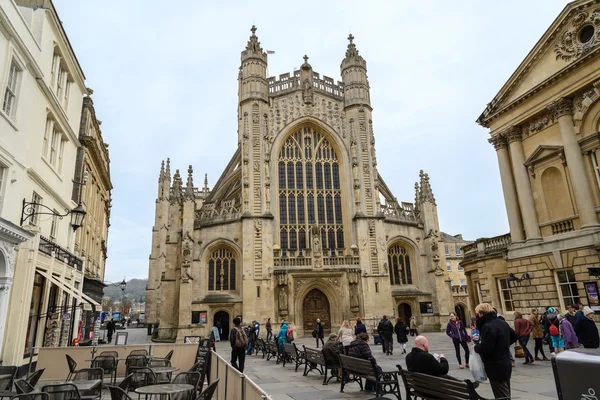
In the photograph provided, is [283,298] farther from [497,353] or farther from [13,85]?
[497,353]

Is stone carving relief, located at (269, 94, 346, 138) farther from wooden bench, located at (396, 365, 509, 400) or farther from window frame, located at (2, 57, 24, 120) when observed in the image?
wooden bench, located at (396, 365, 509, 400)

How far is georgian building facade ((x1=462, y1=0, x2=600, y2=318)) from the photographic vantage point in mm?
15336

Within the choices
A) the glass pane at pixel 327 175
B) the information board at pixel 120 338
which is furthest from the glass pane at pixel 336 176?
the information board at pixel 120 338

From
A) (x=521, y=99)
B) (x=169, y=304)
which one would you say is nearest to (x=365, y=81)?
(x=521, y=99)

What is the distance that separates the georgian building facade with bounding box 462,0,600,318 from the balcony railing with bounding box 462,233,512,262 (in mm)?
55

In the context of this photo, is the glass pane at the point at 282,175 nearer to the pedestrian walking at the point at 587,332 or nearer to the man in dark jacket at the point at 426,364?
the pedestrian walking at the point at 587,332

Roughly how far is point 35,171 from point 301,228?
63.6 feet

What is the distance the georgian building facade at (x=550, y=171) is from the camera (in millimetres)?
15336

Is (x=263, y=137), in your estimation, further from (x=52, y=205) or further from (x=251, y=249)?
(x=52, y=205)

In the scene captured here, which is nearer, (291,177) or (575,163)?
(575,163)

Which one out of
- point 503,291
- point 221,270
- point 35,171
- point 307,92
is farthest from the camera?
point 307,92

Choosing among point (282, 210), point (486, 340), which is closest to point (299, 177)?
point (282, 210)

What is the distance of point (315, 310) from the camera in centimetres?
2792

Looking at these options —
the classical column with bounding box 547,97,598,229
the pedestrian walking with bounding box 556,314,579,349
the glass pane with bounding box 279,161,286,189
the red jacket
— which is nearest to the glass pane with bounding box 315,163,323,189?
the glass pane with bounding box 279,161,286,189
